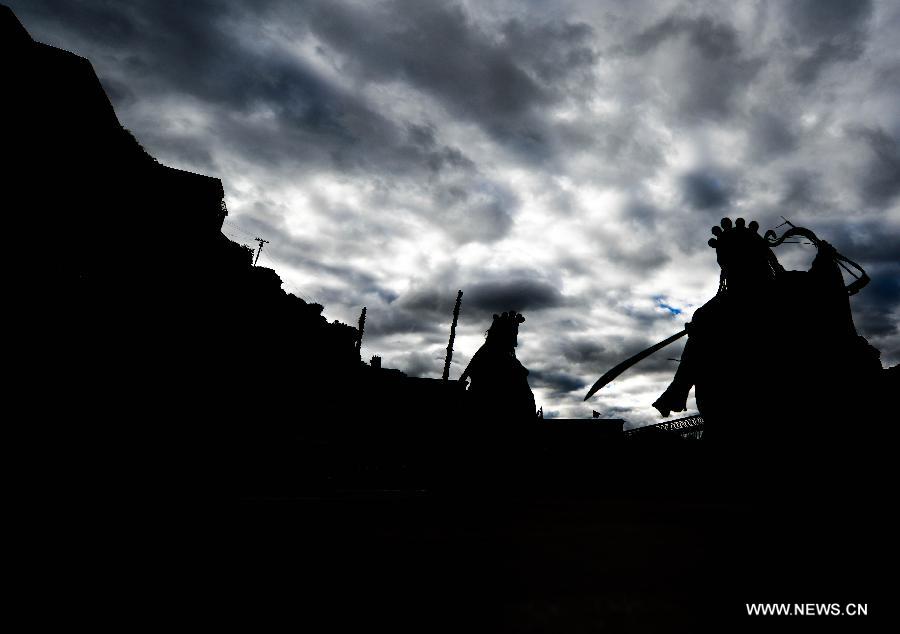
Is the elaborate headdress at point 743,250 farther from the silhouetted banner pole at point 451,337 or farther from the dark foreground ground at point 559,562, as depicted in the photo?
the silhouetted banner pole at point 451,337

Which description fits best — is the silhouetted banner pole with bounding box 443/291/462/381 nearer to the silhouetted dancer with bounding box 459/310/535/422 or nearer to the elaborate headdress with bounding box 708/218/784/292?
the silhouetted dancer with bounding box 459/310/535/422

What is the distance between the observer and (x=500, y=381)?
819 centimetres

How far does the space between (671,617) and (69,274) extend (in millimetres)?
10733

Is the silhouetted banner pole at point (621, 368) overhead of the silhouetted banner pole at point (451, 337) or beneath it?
beneath

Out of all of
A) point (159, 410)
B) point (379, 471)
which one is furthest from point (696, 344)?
point (159, 410)

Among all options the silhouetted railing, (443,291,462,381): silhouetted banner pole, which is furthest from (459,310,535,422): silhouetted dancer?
(443,291,462,381): silhouetted banner pole

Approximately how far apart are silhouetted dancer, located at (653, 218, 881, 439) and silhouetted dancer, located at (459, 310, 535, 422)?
5.16 m

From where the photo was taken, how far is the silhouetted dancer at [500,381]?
310 inches

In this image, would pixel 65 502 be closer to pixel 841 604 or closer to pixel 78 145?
pixel 841 604

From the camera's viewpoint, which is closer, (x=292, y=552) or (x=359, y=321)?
Result: (x=292, y=552)

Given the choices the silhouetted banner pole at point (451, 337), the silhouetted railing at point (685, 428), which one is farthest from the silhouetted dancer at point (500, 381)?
the silhouetted banner pole at point (451, 337)

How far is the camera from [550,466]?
7.67 meters

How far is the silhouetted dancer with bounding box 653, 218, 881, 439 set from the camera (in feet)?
6.87

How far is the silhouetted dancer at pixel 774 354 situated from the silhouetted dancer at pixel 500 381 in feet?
16.9
